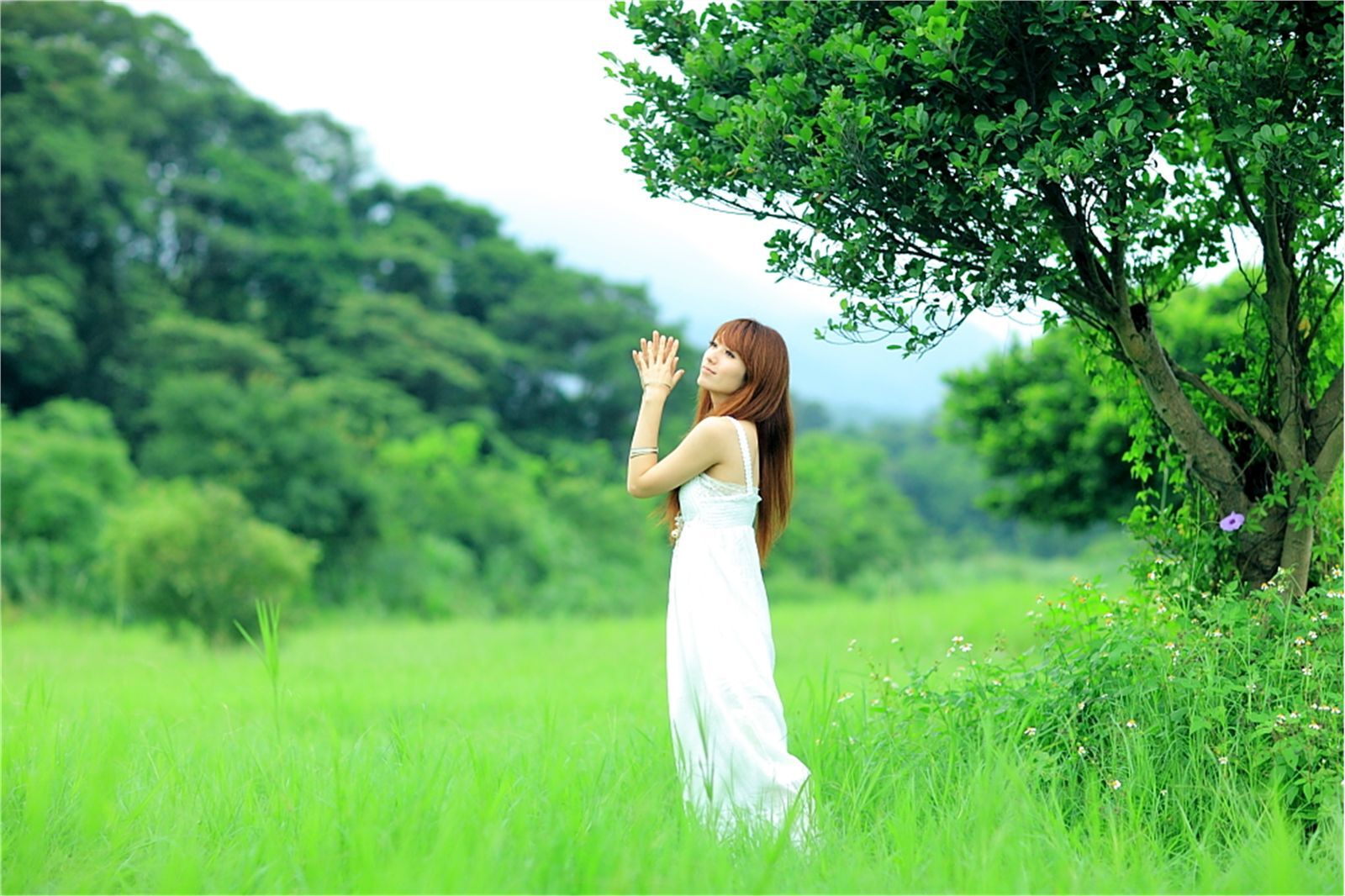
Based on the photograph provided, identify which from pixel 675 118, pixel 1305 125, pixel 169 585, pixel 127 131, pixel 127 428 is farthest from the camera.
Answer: pixel 127 131

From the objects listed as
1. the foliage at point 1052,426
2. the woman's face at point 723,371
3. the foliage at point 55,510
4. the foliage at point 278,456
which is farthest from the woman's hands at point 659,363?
the foliage at point 278,456

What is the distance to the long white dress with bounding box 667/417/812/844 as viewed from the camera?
4.21m

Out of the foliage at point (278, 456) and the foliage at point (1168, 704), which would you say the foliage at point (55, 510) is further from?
the foliage at point (1168, 704)

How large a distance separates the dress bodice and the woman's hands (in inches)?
11.0

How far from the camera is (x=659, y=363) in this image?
4348 mm

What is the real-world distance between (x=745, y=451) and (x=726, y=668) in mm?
808

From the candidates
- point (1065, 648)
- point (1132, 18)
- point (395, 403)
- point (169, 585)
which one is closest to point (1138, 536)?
point (1065, 648)

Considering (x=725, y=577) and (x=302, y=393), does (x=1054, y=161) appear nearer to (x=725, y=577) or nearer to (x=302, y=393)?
(x=725, y=577)

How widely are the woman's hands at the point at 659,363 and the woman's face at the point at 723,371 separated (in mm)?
113

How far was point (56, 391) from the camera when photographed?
81.6 ft

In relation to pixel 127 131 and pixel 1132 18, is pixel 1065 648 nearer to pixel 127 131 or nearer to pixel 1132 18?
pixel 1132 18

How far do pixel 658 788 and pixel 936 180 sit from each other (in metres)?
2.53

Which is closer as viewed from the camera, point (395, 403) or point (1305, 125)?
point (1305, 125)

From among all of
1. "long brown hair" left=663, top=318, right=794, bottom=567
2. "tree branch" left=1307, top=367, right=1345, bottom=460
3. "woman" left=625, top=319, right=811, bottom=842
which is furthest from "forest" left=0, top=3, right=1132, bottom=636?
"woman" left=625, top=319, right=811, bottom=842
